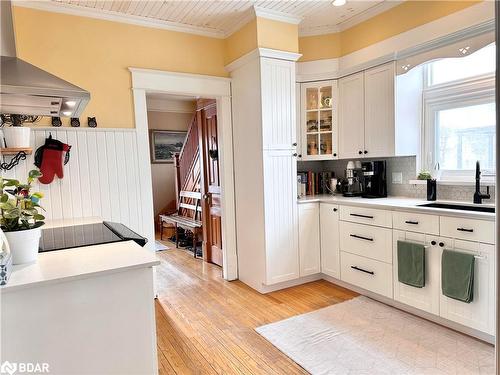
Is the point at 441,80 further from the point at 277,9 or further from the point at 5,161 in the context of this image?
the point at 5,161

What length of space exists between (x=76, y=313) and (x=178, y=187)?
5089 millimetres

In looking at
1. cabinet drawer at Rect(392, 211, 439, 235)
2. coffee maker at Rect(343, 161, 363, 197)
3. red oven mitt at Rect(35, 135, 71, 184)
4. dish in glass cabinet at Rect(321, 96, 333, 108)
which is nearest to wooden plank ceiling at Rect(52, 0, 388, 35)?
dish in glass cabinet at Rect(321, 96, 333, 108)

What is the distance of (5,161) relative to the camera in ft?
8.90

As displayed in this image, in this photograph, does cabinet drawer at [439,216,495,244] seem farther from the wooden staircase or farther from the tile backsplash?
the wooden staircase

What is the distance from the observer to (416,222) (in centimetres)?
269

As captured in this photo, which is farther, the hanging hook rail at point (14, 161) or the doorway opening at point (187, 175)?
the doorway opening at point (187, 175)

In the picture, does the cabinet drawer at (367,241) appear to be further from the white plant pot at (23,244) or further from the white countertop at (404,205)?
the white plant pot at (23,244)

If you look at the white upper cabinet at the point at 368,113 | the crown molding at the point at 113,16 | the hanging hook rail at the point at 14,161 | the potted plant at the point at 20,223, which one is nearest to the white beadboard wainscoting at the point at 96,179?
the hanging hook rail at the point at 14,161

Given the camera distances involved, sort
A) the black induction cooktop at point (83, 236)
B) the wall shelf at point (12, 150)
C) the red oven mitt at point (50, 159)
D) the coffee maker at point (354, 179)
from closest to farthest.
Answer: the black induction cooktop at point (83, 236), the wall shelf at point (12, 150), the red oven mitt at point (50, 159), the coffee maker at point (354, 179)

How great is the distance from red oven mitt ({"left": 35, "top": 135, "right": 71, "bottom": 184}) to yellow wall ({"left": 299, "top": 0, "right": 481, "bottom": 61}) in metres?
2.69

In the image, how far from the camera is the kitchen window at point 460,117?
9.30 ft

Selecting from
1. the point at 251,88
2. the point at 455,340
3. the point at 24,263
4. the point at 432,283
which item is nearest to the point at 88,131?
the point at 251,88

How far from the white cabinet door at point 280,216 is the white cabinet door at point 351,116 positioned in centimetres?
67

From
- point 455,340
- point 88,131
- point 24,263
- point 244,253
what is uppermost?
point 88,131
